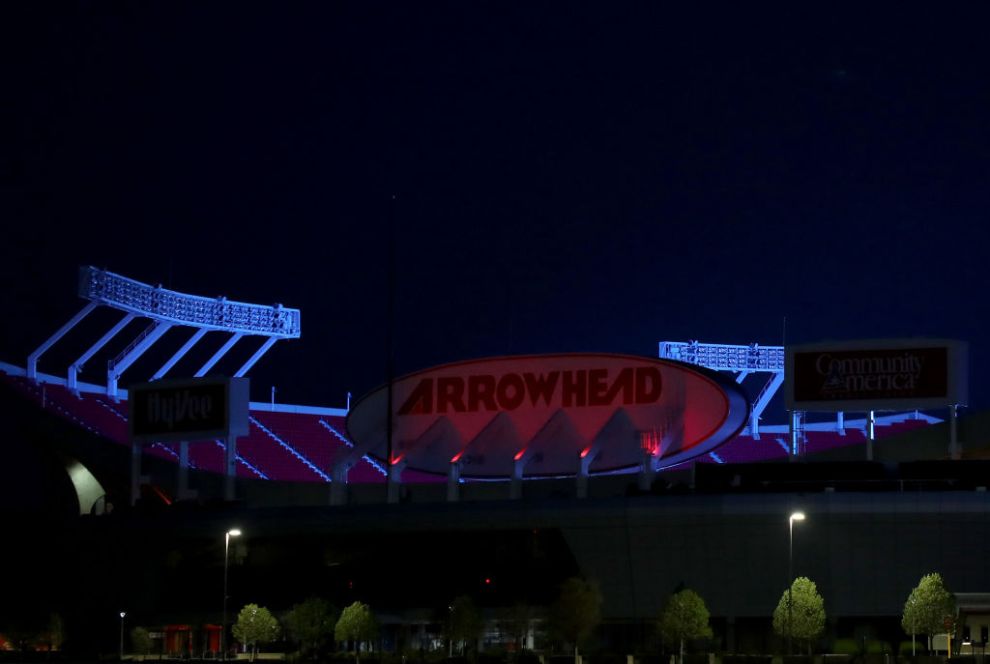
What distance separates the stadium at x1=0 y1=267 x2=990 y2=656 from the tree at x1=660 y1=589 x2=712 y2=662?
13.7 ft

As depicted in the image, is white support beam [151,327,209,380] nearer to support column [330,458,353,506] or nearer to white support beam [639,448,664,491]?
support column [330,458,353,506]

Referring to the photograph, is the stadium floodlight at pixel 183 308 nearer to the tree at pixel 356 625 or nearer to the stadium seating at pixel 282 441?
the stadium seating at pixel 282 441

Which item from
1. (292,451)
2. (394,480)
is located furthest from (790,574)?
(292,451)

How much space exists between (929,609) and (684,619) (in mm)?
9904

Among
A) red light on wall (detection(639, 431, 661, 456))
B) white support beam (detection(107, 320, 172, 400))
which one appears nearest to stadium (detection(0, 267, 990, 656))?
red light on wall (detection(639, 431, 661, 456))

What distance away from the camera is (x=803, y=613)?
68.3 metres

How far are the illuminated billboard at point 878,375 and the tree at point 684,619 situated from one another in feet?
36.9

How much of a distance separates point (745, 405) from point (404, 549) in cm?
1766

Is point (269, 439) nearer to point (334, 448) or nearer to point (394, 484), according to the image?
point (334, 448)

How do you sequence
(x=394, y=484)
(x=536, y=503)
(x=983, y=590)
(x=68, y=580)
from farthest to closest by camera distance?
(x=68, y=580) → (x=394, y=484) → (x=536, y=503) → (x=983, y=590)

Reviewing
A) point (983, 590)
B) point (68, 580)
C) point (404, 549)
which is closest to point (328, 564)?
point (404, 549)

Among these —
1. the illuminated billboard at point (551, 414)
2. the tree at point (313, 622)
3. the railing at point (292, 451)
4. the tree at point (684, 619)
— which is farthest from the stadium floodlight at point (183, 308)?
the tree at point (684, 619)

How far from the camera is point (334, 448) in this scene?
383 ft

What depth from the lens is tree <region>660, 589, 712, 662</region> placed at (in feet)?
228
